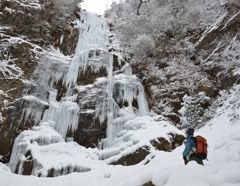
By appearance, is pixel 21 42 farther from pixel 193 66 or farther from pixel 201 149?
pixel 201 149

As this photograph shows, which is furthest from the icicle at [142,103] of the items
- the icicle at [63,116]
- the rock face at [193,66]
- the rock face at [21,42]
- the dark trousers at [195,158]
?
the dark trousers at [195,158]

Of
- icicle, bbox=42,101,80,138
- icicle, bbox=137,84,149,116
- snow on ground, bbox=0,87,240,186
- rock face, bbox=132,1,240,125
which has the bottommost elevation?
snow on ground, bbox=0,87,240,186

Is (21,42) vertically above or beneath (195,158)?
above

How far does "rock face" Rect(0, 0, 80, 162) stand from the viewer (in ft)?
53.9

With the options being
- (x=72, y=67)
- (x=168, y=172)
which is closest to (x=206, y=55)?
(x=72, y=67)

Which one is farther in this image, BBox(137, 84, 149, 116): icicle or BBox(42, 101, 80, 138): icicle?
BBox(137, 84, 149, 116): icicle

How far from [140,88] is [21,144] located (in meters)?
7.29

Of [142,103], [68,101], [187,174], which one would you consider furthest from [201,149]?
[142,103]

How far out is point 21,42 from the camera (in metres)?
19.6

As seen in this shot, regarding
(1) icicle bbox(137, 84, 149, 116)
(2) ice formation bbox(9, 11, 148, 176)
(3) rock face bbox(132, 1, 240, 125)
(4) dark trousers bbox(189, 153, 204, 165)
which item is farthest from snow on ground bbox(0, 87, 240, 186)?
(1) icicle bbox(137, 84, 149, 116)

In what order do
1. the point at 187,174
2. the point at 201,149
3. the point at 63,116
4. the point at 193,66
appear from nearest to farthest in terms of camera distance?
the point at 187,174 → the point at 201,149 → the point at 63,116 → the point at 193,66

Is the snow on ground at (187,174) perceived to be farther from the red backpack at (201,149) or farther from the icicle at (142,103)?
the icicle at (142,103)

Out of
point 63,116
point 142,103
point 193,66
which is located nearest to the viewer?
point 63,116

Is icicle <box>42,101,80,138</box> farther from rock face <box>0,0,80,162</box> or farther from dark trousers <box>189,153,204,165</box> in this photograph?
dark trousers <box>189,153,204,165</box>
